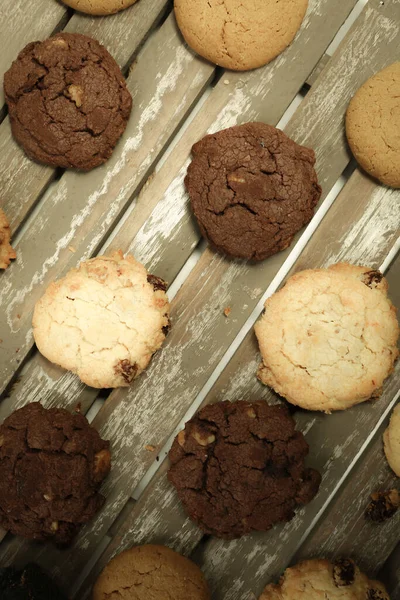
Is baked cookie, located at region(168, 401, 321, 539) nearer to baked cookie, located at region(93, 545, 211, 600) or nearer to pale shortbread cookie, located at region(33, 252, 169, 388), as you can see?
baked cookie, located at region(93, 545, 211, 600)

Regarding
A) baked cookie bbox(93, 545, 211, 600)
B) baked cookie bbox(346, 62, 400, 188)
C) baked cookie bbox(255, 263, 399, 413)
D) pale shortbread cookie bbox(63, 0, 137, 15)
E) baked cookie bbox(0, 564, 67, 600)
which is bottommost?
baked cookie bbox(0, 564, 67, 600)

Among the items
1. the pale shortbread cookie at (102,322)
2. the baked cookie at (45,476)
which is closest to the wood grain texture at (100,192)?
the pale shortbread cookie at (102,322)

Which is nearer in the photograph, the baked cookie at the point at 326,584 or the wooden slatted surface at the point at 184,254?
the baked cookie at the point at 326,584

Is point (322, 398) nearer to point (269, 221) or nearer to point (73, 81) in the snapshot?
point (269, 221)

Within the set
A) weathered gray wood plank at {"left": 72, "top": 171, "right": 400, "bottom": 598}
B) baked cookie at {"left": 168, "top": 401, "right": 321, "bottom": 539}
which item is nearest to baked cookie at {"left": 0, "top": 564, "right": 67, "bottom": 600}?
weathered gray wood plank at {"left": 72, "top": 171, "right": 400, "bottom": 598}

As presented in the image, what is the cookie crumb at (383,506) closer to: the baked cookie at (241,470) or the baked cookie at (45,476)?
the baked cookie at (241,470)

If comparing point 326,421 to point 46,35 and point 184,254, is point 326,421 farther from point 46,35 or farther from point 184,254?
point 46,35
